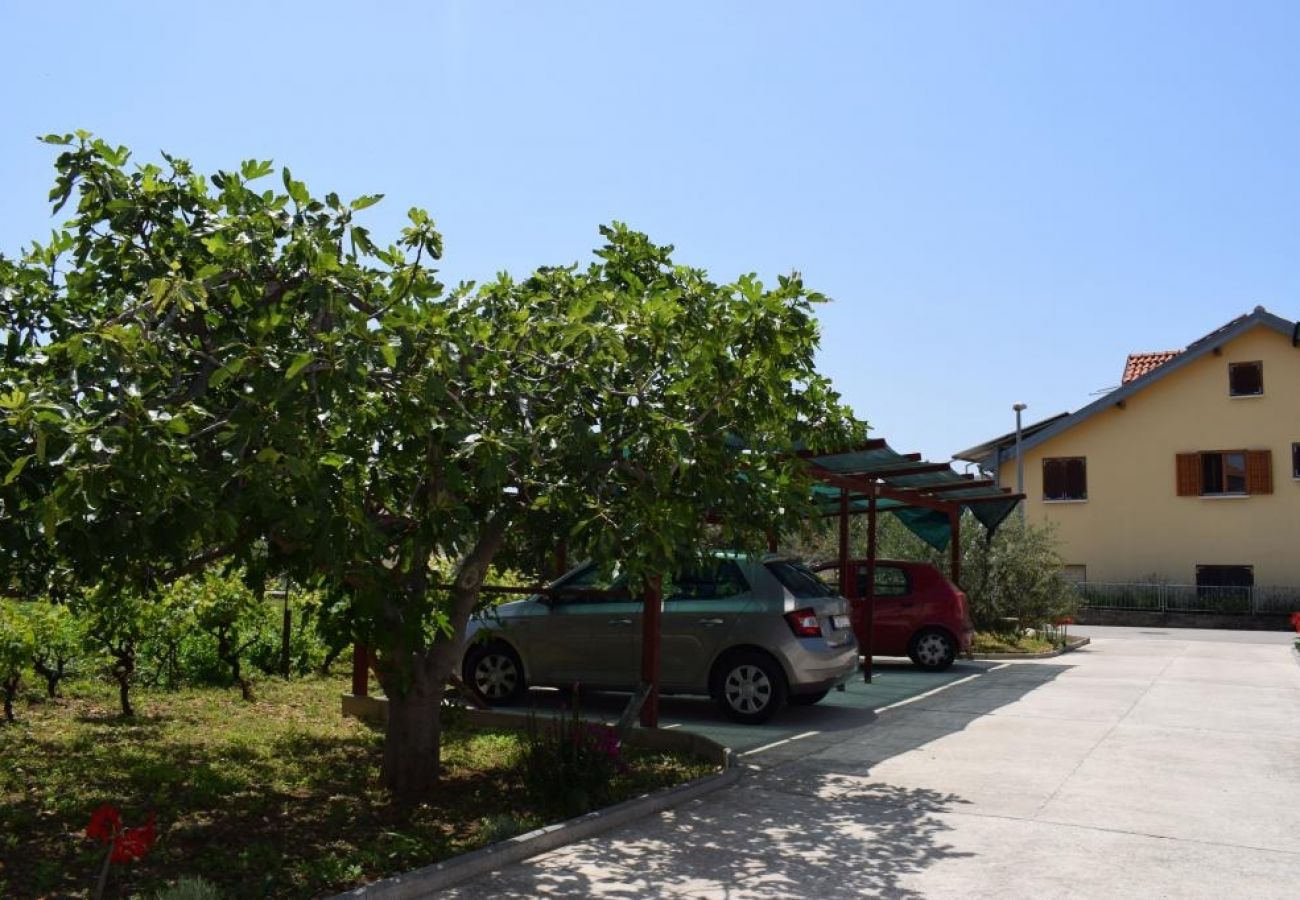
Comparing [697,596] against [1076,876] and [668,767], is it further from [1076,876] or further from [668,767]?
[1076,876]

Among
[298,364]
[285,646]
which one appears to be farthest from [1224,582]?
[298,364]

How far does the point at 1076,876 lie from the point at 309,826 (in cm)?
431

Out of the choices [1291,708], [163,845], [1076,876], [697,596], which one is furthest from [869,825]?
[1291,708]

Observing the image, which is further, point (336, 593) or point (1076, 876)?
point (336, 593)

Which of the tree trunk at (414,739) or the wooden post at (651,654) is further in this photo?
the wooden post at (651,654)

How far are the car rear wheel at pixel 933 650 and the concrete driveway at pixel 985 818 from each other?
13.9 feet

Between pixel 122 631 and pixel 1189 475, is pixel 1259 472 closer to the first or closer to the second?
pixel 1189 475

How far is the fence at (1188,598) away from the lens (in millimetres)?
34938

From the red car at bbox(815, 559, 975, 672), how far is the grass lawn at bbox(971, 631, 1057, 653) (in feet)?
11.0

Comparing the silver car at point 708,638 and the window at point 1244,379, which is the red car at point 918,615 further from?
the window at point 1244,379

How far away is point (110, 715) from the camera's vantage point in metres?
10.6

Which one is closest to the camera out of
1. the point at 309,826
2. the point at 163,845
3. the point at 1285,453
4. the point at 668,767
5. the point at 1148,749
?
the point at 163,845

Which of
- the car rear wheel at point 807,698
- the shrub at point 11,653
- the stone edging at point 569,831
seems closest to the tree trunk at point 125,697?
the shrub at point 11,653

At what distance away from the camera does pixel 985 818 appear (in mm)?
7566
